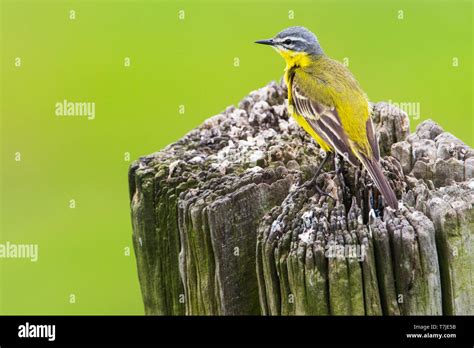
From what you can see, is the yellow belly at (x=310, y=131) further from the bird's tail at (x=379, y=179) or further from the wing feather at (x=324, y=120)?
the bird's tail at (x=379, y=179)

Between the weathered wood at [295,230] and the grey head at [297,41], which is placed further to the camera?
the grey head at [297,41]

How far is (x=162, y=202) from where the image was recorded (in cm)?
593

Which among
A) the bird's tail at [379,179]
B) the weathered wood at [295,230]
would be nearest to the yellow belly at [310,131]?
the bird's tail at [379,179]

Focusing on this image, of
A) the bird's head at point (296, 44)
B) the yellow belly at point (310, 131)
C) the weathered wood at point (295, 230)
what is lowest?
the weathered wood at point (295, 230)

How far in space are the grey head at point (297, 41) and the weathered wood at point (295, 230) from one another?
255cm

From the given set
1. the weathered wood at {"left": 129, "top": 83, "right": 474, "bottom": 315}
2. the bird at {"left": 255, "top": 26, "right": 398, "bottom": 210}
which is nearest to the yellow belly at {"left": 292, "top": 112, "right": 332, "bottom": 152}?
the bird at {"left": 255, "top": 26, "right": 398, "bottom": 210}

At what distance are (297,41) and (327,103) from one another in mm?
1119

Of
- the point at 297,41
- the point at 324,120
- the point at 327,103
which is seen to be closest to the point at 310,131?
the point at 324,120

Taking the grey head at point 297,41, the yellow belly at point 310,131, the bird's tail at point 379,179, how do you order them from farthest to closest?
the grey head at point 297,41, the yellow belly at point 310,131, the bird's tail at point 379,179

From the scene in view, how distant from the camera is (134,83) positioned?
13.6m

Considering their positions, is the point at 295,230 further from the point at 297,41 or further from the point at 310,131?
the point at 297,41

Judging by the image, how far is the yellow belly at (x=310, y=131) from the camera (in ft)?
23.7

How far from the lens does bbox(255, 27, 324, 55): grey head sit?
29.2 ft

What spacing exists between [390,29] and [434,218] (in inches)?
302
